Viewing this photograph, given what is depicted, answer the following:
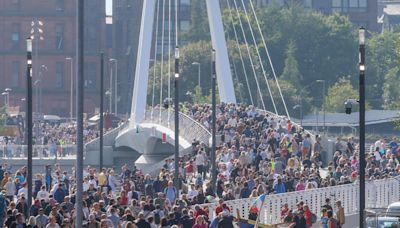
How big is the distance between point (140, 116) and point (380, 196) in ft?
132

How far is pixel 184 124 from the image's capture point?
8712cm

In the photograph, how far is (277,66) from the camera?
154 meters

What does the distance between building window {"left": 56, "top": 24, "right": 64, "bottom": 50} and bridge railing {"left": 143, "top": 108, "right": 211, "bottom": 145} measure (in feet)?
255

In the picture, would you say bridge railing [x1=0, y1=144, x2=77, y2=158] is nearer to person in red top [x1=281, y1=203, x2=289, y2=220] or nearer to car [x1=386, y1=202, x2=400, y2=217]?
person in red top [x1=281, y1=203, x2=289, y2=220]

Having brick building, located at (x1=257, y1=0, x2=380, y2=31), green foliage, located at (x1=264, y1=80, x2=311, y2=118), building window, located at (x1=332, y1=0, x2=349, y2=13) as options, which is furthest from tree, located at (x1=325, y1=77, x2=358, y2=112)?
building window, located at (x1=332, y1=0, x2=349, y2=13)

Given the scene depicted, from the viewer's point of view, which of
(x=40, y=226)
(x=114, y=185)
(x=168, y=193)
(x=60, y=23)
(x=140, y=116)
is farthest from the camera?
(x=60, y=23)

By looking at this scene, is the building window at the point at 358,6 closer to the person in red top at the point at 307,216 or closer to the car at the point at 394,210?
the person in red top at the point at 307,216

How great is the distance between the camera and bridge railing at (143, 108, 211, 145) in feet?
263

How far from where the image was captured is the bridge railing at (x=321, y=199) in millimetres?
46781

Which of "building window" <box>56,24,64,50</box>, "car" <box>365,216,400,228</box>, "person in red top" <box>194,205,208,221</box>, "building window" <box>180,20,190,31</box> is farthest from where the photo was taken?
"building window" <box>56,24,64,50</box>

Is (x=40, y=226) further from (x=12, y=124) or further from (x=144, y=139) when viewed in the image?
(x=12, y=124)

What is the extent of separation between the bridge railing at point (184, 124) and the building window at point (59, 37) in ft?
255

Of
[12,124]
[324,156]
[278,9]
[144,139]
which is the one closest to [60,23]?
[278,9]

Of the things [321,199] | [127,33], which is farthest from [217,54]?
[127,33]
